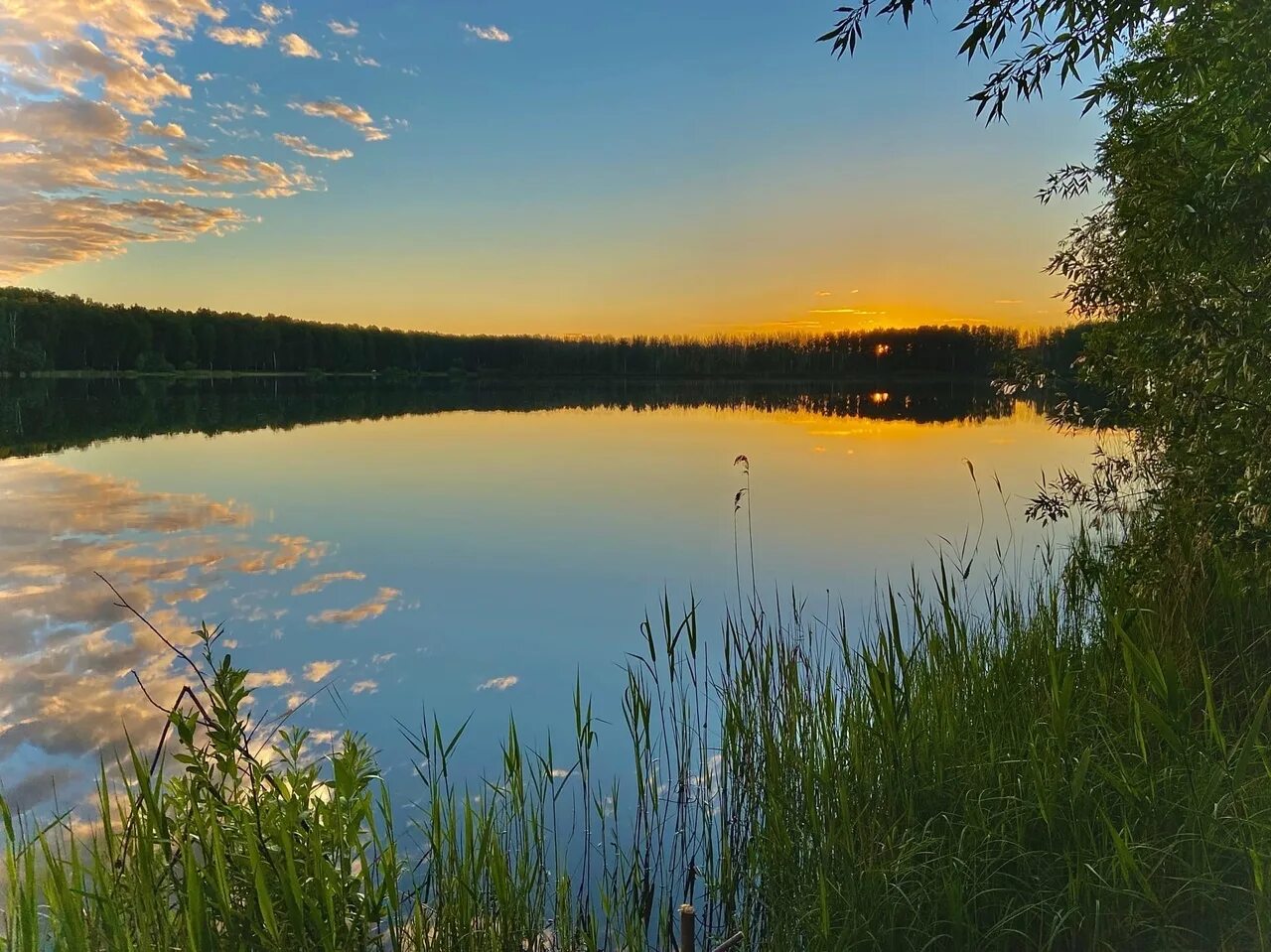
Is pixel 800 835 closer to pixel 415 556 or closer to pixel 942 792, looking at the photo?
pixel 942 792

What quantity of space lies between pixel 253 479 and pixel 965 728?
1858cm

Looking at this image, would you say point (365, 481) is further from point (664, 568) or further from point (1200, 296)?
point (1200, 296)

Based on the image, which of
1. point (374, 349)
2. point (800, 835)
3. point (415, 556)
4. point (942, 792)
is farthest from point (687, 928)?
point (374, 349)

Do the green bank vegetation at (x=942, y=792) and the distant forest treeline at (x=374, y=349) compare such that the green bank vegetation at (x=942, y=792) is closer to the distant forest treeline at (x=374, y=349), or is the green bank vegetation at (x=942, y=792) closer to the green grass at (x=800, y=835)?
the green grass at (x=800, y=835)

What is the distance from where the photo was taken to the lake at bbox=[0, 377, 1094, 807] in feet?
21.4

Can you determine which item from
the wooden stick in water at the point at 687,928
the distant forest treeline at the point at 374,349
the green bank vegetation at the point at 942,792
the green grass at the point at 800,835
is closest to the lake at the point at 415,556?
the green bank vegetation at the point at 942,792

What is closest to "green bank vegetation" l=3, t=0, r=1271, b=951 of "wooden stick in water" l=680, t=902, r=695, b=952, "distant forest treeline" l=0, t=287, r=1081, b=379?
"wooden stick in water" l=680, t=902, r=695, b=952

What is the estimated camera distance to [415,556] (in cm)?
1216

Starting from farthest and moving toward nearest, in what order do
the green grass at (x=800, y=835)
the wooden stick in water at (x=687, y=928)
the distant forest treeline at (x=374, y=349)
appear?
the distant forest treeline at (x=374, y=349), the green grass at (x=800, y=835), the wooden stick in water at (x=687, y=928)

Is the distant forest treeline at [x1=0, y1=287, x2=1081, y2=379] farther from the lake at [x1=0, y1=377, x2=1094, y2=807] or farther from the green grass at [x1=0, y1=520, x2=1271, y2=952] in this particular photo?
the green grass at [x1=0, y1=520, x2=1271, y2=952]

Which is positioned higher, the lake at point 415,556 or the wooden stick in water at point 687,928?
the wooden stick in water at point 687,928

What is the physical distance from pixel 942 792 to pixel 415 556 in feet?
33.0

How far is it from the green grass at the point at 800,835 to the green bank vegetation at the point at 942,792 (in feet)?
0.06

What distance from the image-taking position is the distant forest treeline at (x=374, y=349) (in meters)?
77.4
